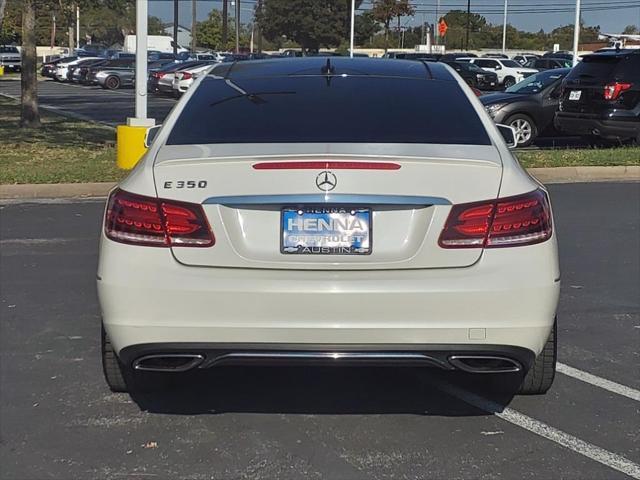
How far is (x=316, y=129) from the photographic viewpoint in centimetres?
435

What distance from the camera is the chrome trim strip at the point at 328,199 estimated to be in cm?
369

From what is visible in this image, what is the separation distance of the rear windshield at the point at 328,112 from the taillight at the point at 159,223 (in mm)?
475

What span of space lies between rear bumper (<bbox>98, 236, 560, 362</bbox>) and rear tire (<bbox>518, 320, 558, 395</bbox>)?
2.09 ft

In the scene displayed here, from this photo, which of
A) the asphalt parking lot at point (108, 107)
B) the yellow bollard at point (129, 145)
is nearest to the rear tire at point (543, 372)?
the yellow bollard at point (129, 145)

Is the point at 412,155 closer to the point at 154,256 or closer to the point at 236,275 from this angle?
the point at 236,275

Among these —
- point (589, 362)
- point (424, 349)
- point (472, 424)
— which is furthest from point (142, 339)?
point (589, 362)

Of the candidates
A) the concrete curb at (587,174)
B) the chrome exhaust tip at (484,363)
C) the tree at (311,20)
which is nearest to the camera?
the chrome exhaust tip at (484,363)

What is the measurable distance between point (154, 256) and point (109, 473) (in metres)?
0.90

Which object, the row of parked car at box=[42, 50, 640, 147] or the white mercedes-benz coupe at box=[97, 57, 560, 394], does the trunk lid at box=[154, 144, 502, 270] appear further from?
the row of parked car at box=[42, 50, 640, 147]

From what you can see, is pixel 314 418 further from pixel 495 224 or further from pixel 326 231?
pixel 495 224

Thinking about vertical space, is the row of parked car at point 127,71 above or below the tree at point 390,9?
below

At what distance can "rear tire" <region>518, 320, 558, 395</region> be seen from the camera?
174 inches

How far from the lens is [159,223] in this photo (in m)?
3.81

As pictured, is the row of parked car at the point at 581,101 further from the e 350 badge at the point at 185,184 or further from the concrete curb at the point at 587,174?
the e 350 badge at the point at 185,184
